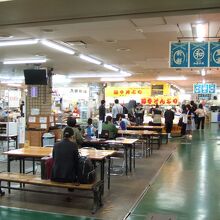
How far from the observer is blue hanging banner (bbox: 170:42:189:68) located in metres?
8.16

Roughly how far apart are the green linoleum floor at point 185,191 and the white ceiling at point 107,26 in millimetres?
3206

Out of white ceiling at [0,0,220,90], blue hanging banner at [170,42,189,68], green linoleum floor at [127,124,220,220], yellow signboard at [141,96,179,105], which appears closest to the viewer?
white ceiling at [0,0,220,90]

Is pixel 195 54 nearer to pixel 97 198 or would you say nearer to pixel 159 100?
pixel 97 198

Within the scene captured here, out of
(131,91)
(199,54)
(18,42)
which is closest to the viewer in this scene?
(199,54)

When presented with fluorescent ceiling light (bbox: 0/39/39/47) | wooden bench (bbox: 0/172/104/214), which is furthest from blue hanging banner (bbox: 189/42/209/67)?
wooden bench (bbox: 0/172/104/214)

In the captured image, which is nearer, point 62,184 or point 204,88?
point 62,184

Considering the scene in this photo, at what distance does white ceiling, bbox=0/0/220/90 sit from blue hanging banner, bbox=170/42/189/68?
30 centimetres

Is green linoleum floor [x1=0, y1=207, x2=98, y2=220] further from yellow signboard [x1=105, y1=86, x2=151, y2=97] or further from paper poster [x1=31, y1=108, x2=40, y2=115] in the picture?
yellow signboard [x1=105, y1=86, x2=151, y2=97]

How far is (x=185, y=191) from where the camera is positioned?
22.4 ft

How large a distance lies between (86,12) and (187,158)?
22.0 feet

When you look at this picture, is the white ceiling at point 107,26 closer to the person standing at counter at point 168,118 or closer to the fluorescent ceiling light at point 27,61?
the fluorescent ceiling light at point 27,61

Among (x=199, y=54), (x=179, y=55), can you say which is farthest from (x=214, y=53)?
(x=179, y=55)

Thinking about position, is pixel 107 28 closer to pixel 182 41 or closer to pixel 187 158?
pixel 182 41

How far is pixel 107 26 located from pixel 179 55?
203cm
